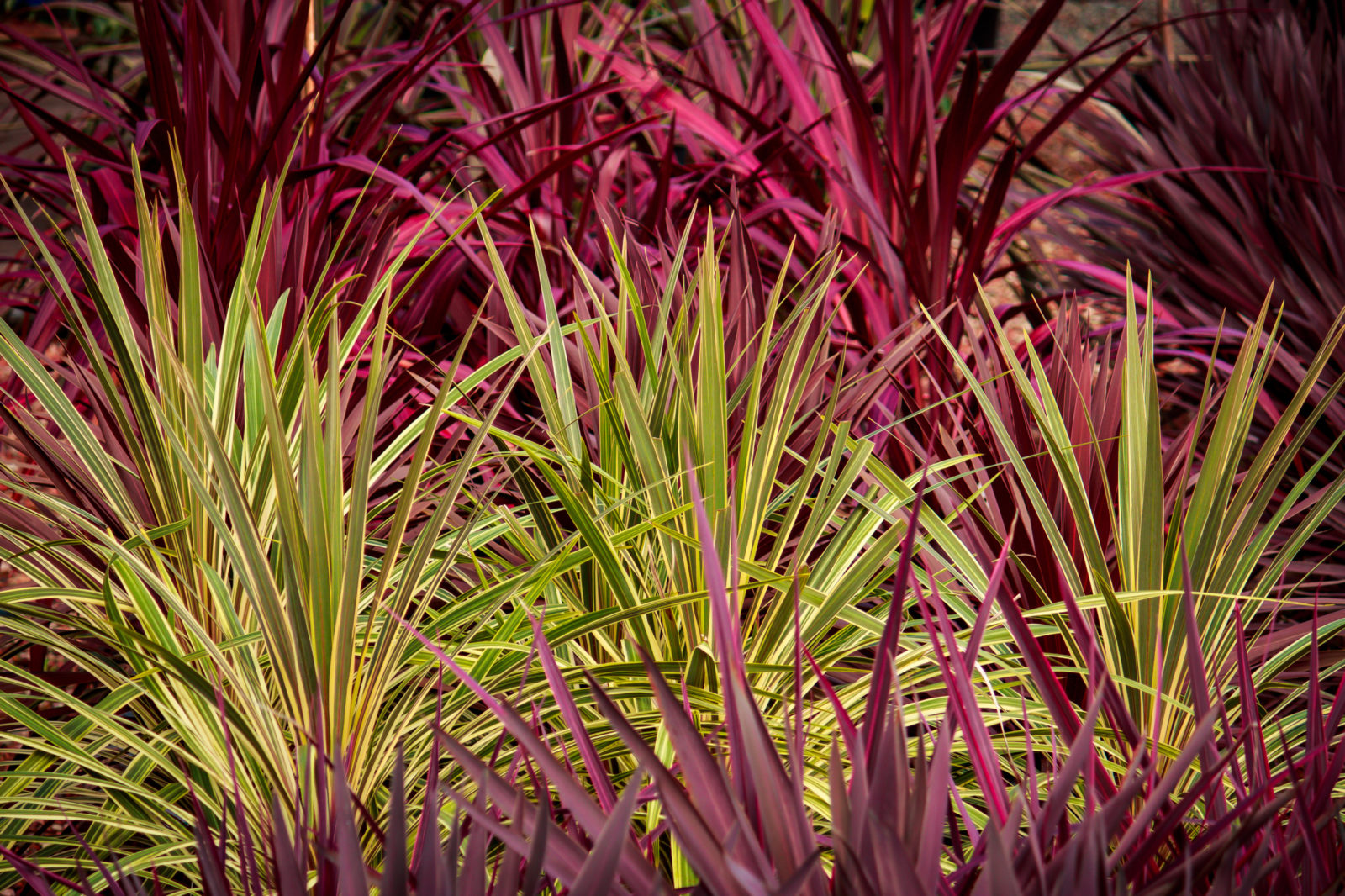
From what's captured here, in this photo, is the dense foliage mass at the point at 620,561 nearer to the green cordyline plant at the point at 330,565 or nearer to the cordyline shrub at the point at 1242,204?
the green cordyline plant at the point at 330,565

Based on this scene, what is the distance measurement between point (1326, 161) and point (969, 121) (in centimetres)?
95

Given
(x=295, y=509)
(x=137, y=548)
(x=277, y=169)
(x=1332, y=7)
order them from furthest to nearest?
(x=1332, y=7) → (x=277, y=169) → (x=137, y=548) → (x=295, y=509)

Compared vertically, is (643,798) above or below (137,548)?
below

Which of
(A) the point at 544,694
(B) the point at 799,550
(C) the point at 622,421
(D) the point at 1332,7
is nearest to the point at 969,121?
(C) the point at 622,421

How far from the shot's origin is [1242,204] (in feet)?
6.14

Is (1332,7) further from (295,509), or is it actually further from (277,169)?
(295,509)

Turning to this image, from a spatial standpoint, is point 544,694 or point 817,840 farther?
point 544,694

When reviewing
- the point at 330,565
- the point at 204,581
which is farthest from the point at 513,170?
the point at 330,565

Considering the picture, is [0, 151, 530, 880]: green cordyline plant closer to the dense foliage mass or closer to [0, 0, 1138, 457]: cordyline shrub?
the dense foliage mass

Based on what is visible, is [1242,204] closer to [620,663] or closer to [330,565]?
[620,663]

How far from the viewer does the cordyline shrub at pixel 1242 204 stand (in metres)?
1.58

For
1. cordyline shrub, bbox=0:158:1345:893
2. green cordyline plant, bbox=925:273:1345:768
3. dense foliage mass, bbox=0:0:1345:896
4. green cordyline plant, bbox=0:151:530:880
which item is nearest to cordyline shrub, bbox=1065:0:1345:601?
dense foliage mass, bbox=0:0:1345:896

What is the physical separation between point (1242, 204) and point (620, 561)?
165 centimetres

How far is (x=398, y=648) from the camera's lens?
714mm
